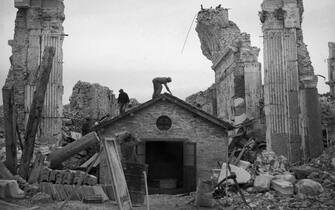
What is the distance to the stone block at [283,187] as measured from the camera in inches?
490

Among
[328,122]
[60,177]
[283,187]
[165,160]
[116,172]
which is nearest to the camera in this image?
[116,172]

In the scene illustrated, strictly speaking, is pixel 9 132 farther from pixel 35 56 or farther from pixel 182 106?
pixel 182 106

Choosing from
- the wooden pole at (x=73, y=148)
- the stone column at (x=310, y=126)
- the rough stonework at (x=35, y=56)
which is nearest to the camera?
the wooden pole at (x=73, y=148)

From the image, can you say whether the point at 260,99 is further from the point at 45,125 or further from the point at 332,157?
the point at 45,125

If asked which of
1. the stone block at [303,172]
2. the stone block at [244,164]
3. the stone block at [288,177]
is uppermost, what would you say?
the stone block at [244,164]

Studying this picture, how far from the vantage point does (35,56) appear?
56.5 ft

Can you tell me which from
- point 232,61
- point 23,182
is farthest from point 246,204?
point 232,61

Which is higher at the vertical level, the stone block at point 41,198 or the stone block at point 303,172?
the stone block at point 303,172

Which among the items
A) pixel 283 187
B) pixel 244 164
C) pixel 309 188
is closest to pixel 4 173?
pixel 283 187

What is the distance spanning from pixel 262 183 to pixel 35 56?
9917 millimetres

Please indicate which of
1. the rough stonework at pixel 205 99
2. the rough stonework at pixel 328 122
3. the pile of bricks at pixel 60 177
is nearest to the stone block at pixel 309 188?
the pile of bricks at pixel 60 177

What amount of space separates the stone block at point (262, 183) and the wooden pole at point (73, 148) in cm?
496

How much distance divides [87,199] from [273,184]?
5.45 metres

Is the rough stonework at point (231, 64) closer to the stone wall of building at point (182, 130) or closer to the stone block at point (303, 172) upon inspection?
the stone wall of building at point (182, 130)
